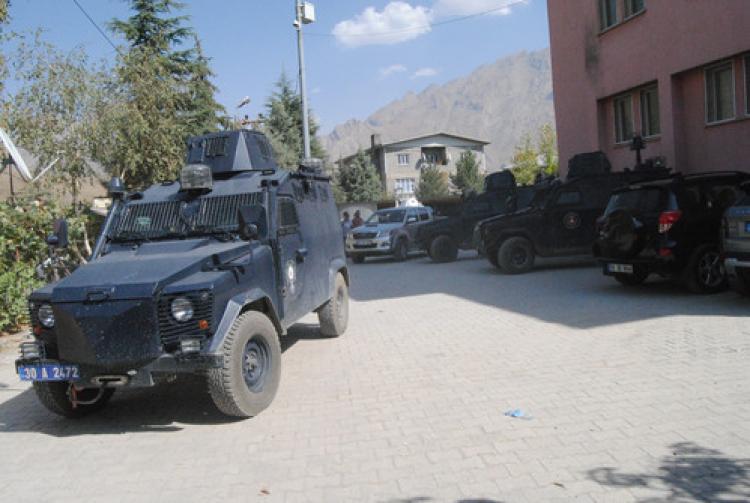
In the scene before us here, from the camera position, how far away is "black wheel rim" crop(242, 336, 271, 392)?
5.54 m

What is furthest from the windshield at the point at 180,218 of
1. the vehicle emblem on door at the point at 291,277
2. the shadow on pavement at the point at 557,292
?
the shadow on pavement at the point at 557,292

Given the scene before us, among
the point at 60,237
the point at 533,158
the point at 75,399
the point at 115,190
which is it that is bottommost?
the point at 75,399

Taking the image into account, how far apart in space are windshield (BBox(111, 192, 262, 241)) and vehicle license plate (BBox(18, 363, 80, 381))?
175 centimetres

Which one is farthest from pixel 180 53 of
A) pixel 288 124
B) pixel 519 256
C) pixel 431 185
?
pixel 431 185

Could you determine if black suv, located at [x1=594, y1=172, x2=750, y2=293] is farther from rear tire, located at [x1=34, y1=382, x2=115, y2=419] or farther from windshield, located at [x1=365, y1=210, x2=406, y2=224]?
windshield, located at [x1=365, y1=210, x2=406, y2=224]

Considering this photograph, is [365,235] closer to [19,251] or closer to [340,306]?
[19,251]

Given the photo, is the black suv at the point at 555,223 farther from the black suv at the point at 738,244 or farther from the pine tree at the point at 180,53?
the pine tree at the point at 180,53

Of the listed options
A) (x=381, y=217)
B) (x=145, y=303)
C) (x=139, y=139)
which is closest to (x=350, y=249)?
(x=381, y=217)

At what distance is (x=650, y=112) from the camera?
16125mm

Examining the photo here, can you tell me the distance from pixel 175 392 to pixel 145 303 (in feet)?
6.52

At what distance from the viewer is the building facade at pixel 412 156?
228 ft

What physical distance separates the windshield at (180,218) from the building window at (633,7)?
13.0 meters

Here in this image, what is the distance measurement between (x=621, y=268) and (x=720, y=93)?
599 cm

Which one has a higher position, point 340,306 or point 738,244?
point 738,244
